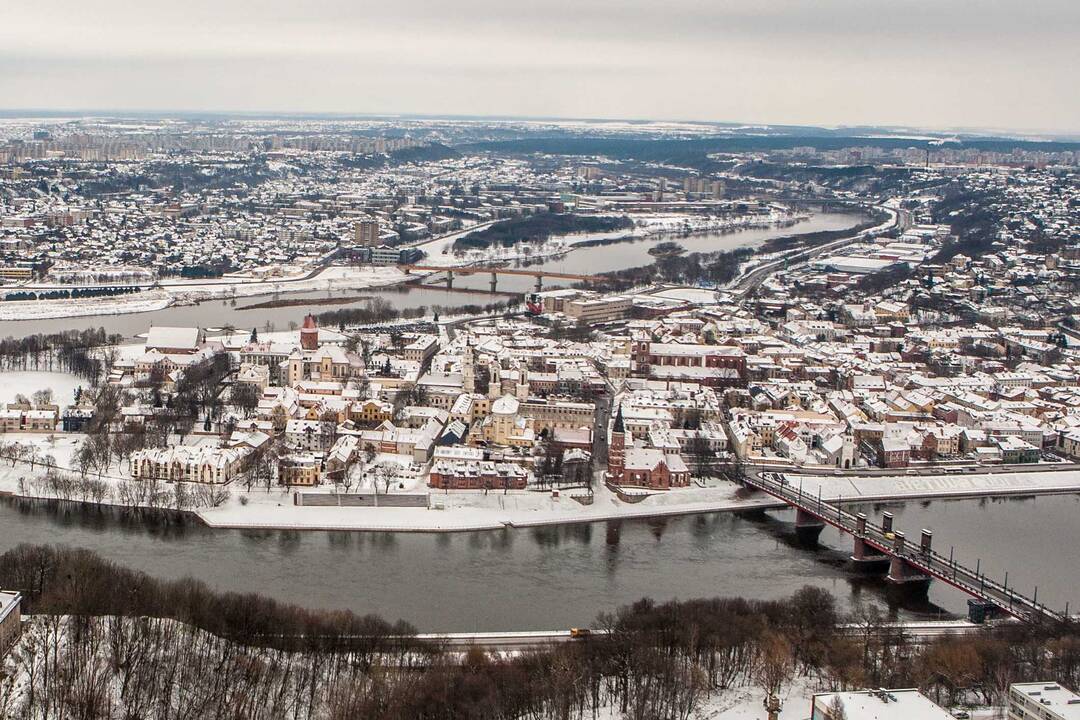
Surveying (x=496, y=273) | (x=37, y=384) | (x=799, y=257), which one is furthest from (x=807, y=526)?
(x=799, y=257)

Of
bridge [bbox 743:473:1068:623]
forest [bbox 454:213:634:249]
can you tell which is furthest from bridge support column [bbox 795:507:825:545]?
forest [bbox 454:213:634:249]

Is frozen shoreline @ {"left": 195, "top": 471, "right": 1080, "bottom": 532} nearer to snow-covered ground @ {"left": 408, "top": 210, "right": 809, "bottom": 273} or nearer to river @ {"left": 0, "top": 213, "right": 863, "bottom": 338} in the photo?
river @ {"left": 0, "top": 213, "right": 863, "bottom": 338}

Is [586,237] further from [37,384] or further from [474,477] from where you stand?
[474,477]

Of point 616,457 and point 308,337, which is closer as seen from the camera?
point 616,457

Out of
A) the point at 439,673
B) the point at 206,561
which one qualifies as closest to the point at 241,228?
the point at 206,561

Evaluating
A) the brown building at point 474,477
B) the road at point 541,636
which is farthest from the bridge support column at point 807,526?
the brown building at point 474,477

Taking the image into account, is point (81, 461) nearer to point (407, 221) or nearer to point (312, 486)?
point (312, 486)
